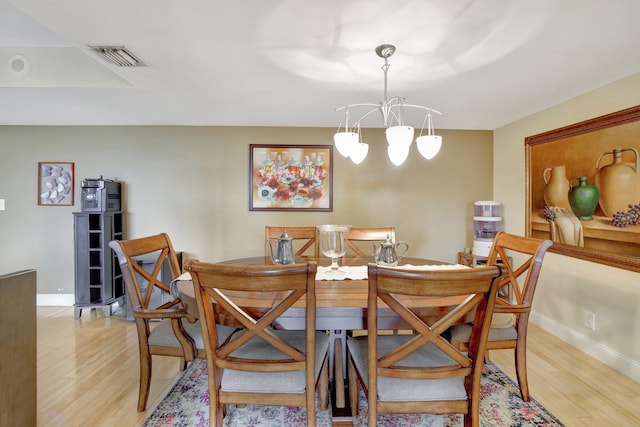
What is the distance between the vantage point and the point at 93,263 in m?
3.35

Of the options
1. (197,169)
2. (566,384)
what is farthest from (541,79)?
(197,169)

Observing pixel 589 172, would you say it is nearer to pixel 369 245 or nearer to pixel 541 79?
pixel 541 79

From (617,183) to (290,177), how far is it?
9.43 ft

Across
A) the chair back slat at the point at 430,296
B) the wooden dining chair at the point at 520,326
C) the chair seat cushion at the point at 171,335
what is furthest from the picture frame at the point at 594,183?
the chair seat cushion at the point at 171,335

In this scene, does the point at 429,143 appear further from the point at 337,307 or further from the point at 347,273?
the point at 337,307

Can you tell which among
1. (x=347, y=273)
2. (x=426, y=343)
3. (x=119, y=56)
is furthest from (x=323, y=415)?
(x=119, y=56)

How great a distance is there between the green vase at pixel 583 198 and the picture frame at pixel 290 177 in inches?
89.1

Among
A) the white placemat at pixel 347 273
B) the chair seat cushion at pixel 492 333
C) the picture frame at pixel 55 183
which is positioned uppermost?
the picture frame at pixel 55 183

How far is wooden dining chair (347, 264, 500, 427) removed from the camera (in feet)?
3.48

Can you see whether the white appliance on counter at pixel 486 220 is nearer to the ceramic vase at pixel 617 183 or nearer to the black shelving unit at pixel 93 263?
the ceramic vase at pixel 617 183

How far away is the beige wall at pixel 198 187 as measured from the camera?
3.64 m

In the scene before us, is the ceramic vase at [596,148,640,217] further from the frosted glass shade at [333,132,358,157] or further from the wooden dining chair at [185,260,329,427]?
the wooden dining chair at [185,260,329,427]

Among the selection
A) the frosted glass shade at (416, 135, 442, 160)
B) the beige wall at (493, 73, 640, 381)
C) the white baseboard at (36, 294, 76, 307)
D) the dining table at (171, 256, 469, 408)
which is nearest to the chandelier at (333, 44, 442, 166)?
the frosted glass shade at (416, 135, 442, 160)

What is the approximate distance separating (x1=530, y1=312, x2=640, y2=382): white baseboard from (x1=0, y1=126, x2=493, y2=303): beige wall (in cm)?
131
